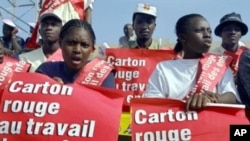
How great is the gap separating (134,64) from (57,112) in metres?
2.63

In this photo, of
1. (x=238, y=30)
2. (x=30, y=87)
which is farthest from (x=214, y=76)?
(x=238, y=30)

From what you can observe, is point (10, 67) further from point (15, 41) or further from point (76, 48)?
point (15, 41)

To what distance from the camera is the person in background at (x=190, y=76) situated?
4.58 metres

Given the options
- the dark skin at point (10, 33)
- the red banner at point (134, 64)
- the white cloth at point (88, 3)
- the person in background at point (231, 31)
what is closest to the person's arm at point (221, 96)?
the red banner at point (134, 64)

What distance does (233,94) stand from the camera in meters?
4.49

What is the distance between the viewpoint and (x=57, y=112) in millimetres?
4129

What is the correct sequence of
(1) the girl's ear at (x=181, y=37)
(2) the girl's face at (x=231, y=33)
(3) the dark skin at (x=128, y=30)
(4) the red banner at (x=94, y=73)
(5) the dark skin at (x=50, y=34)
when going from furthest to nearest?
1. (3) the dark skin at (x=128, y=30)
2. (2) the girl's face at (x=231, y=33)
3. (5) the dark skin at (x=50, y=34)
4. (1) the girl's ear at (x=181, y=37)
5. (4) the red banner at (x=94, y=73)

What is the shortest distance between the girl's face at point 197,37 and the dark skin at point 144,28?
2040 mm

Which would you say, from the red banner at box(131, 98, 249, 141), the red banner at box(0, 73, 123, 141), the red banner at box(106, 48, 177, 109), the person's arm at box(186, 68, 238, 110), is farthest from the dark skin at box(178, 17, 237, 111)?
the red banner at box(106, 48, 177, 109)

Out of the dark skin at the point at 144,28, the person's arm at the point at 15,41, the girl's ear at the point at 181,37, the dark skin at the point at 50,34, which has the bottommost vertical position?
the girl's ear at the point at 181,37

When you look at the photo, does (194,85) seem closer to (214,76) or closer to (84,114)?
Answer: (214,76)

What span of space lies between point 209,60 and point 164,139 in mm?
1078

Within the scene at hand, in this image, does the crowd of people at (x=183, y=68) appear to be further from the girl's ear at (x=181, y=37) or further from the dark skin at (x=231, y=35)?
the dark skin at (x=231, y=35)

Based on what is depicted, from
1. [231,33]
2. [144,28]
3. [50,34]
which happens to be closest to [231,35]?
[231,33]
